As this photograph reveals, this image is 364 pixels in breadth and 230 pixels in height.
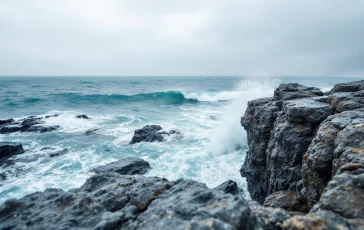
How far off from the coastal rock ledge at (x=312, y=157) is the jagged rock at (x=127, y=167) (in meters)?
6.10

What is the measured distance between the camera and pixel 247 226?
2.80m

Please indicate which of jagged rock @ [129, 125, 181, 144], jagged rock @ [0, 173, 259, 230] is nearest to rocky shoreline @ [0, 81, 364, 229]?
jagged rock @ [0, 173, 259, 230]

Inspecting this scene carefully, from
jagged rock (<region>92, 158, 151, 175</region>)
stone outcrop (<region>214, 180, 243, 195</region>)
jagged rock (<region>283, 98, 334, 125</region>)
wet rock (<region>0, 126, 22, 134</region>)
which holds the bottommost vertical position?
wet rock (<region>0, 126, 22, 134</region>)

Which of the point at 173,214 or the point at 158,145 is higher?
the point at 173,214

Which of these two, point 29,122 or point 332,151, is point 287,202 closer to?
point 332,151

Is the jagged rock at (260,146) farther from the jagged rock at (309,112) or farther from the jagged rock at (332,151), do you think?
the jagged rock at (332,151)

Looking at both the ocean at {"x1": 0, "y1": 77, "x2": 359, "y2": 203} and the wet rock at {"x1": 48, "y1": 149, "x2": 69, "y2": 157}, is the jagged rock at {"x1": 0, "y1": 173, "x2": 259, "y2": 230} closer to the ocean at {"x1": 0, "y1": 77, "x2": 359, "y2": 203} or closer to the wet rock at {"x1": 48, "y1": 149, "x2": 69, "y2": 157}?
the ocean at {"x1": 0, "y1": 77, "x2": 359, "y2": 203}

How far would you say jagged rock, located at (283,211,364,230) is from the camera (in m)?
2.56

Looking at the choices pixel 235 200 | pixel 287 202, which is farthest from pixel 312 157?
pixel 235 200

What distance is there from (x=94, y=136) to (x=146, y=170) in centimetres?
1016

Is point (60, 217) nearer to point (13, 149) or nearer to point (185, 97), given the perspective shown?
point (13, 149)

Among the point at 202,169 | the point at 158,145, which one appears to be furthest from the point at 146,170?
the point at 158,145

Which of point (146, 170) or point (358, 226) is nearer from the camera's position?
point (358, 226)

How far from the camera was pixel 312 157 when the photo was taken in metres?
4.76
